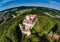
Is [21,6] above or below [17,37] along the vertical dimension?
above

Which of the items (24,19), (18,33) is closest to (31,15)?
(24,19)

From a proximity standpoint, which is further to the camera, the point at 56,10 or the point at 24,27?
the point at 56,10

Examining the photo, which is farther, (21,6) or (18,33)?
(21,6)

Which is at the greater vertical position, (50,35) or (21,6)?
(21,6)

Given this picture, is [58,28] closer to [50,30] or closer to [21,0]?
[50,30]

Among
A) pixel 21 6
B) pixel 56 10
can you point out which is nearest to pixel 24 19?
pixel 21 6

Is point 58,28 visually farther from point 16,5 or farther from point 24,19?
point 16,5
